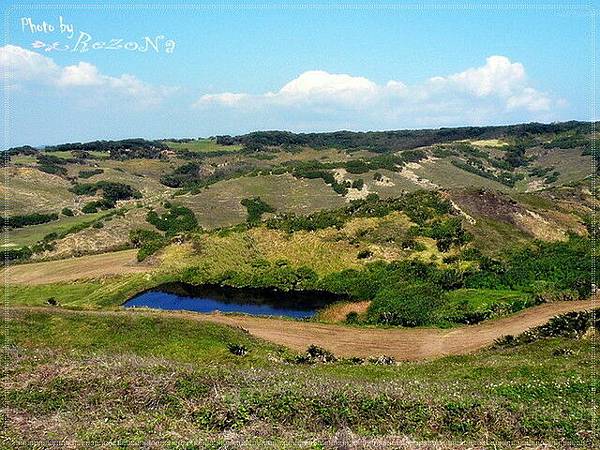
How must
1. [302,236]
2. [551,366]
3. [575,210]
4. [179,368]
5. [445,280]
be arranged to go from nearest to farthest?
[179,368] → [551,366] → [445,280] → [302,236] → [575,210]

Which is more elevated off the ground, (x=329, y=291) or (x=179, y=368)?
(x=179, y=368)

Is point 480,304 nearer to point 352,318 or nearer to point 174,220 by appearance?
point 352,318

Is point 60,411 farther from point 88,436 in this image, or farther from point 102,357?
point 102,357

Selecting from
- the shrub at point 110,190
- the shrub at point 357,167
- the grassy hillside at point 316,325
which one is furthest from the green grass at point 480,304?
the shrub at point 110,190

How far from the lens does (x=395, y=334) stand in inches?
1651

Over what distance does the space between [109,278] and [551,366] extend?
52040mm

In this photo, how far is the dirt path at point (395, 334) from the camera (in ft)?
125

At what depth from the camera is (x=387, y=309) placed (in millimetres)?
48938

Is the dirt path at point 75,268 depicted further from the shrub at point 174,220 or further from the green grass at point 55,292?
the shrub at point 174,220

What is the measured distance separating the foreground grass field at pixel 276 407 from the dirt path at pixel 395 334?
1013cm

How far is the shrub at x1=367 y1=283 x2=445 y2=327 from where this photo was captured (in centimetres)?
4603

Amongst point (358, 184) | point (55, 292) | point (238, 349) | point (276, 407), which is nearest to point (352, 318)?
point (238, 349)

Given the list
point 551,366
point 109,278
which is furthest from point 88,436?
point 109,278

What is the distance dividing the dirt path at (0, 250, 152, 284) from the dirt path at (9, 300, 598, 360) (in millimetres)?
Result: 24260
